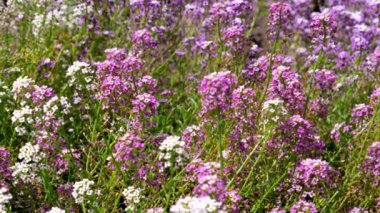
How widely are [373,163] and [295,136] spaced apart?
631 millimetres

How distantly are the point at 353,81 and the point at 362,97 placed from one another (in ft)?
1.10

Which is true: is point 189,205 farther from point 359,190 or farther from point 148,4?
point 148,4

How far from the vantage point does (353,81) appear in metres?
5.89

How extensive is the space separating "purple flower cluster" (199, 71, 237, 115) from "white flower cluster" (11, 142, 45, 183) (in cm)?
115

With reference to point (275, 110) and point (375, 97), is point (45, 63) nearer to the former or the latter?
point (275, 110)

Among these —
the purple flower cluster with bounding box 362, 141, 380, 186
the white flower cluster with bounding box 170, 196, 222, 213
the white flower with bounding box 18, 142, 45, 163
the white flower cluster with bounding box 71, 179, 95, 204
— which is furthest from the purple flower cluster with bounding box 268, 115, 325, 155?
the white flower with bounding box 18, 142, 45, 163

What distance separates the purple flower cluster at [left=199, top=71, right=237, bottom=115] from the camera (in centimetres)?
344

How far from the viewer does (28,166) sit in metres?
3.91

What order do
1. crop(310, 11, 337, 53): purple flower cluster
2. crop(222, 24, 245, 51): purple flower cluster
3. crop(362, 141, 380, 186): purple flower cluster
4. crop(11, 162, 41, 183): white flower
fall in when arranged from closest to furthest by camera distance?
crop(11, 162, 41, 183): white flower → crop(362, 141, 380, 186): purple flower cluster → crop(310, 11, 337, 53): purple flower cluster → crop(222, 24, 245, 51): purple flower cluster

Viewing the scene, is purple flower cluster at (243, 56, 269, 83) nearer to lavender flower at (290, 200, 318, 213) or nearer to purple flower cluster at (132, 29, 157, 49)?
purple flower cluster at (132, 29, 157, 49)

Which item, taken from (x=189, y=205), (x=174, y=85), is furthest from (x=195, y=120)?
(x=189, y=205)

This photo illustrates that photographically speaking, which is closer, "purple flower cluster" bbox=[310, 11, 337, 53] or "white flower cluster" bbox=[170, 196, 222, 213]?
"white flower cluster" bbox=[170, 196, 222, 213]

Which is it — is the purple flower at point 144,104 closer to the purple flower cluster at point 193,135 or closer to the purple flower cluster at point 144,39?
the purple flower cluster at point 193,135

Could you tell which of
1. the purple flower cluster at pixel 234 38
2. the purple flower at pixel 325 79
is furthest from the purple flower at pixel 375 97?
the purple flower cluster at pixel 234 38
